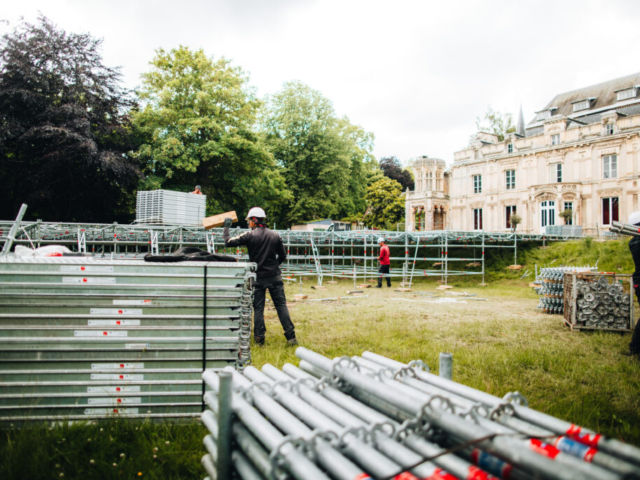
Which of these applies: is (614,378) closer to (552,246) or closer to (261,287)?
(261,287)

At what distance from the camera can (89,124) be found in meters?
23.0

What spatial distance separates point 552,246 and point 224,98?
72.7 feet

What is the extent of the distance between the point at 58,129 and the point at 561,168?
3891cm

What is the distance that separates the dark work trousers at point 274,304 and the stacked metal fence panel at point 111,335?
286 cm

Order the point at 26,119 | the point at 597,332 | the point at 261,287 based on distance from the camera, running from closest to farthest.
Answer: the point at 261,287 < the point at 597,332 < the point at 26,119

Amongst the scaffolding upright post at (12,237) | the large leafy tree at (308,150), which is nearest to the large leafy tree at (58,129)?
the large leafy tree at (308,150)

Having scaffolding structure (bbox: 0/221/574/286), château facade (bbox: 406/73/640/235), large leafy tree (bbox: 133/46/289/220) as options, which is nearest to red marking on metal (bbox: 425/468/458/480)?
scaffolding structure (bbox: 0/221/574/286)

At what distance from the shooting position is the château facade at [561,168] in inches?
1383

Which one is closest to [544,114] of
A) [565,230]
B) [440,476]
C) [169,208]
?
[565,230]

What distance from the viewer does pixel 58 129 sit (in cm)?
2156

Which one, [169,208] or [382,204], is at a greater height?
[382,204]

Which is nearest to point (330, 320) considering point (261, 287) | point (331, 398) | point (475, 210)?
point (261, 287)

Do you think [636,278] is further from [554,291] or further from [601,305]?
[554,291]

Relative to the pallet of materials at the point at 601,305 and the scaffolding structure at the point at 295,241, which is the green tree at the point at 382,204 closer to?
the scaffolding structure at the point at 295,241
